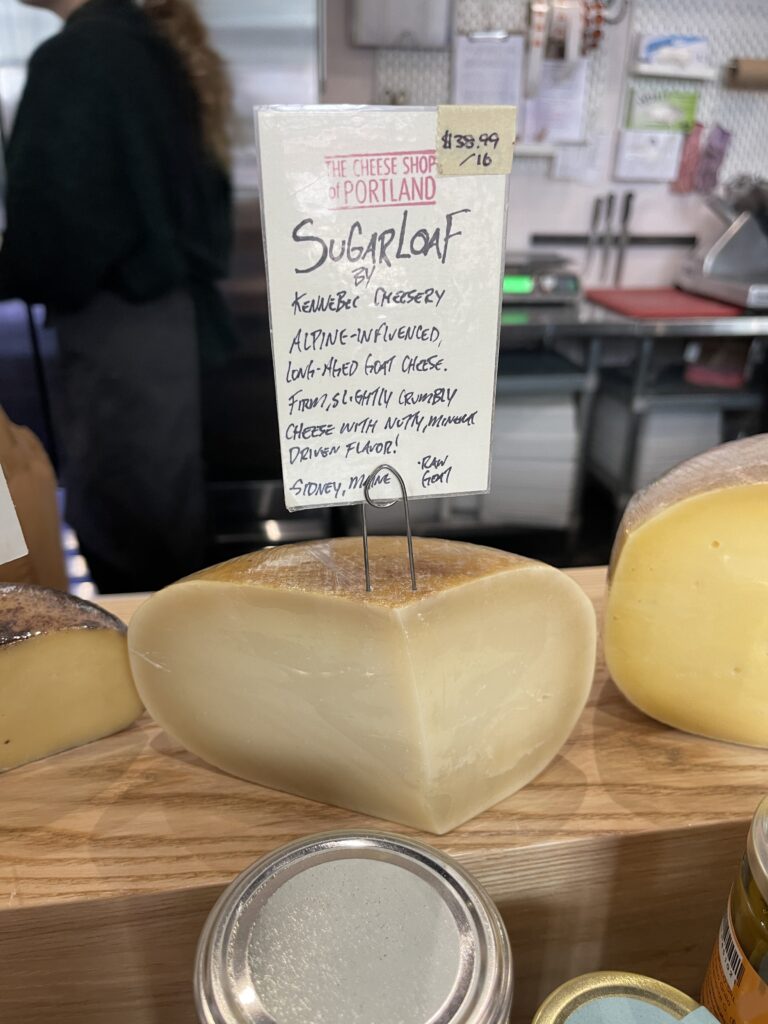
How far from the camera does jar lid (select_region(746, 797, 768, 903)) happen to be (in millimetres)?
378

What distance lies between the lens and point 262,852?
0.51 meters

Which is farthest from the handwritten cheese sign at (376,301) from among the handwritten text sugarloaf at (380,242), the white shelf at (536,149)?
the white shelf at (536,149)

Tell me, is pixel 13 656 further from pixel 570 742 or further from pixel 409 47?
pixel 409 47

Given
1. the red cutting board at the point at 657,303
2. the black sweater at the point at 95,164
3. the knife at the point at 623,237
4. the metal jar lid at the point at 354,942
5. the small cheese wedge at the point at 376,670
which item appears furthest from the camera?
the knife at the point at 623,237

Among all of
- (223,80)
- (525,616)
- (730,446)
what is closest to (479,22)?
(223,80)

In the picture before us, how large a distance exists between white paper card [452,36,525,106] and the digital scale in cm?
55

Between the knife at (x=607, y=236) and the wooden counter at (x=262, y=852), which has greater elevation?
the knife at (x=607, y=236)

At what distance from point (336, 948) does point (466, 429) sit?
0.32 meters

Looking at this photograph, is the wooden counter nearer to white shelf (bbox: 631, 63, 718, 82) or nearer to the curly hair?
the curly hair

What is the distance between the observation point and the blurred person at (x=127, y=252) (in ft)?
4.78

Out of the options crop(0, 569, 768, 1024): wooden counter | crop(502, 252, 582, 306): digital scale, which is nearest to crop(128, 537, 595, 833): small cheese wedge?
crop(0, 569, 768, 1024): wooden counter

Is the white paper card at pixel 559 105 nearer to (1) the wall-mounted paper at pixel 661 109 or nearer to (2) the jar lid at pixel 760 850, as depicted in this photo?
(1) the wall-mounted paper at pixel 661 109

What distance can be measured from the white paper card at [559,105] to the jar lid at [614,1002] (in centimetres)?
253

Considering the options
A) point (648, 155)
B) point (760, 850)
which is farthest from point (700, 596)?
point (648, 155)
